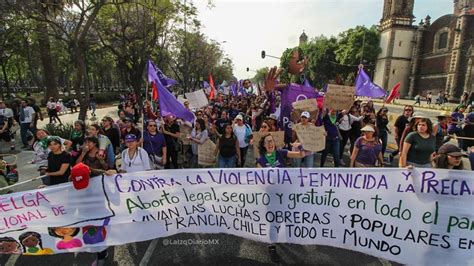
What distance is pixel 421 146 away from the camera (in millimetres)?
4289

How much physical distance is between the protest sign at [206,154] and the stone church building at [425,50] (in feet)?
160

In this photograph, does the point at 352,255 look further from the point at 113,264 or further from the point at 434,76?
the point at 434,76

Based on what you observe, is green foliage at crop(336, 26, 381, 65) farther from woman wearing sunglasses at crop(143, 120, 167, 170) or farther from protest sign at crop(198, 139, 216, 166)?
woman wearing sunglasses at crop(143, 120, 167, 170)

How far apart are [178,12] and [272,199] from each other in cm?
1446

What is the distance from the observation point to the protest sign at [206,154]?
21.1 feet

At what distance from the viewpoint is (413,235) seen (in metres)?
3.38

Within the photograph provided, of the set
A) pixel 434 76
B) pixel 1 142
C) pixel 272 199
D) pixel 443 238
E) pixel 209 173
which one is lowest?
pixel 1 142

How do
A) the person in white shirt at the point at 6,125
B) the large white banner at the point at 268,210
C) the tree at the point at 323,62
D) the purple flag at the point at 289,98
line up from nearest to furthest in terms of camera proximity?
the large white banner at the point at 268,210 < the purple flag at the point at 289,98 < the person in white shirt at the point at 6,125 < the tree at the point at 323,62

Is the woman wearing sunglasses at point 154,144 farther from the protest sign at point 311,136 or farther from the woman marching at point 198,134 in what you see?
the protest sign at point 311,136

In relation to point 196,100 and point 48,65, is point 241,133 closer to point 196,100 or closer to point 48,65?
point 196,100

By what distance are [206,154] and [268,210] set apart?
3011 millimetres

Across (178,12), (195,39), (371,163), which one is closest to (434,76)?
(195,39)

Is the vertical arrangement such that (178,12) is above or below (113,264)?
above

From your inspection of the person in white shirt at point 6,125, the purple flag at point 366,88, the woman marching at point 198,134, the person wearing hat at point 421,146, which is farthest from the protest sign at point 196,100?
the person wearing hat at point 421,146
